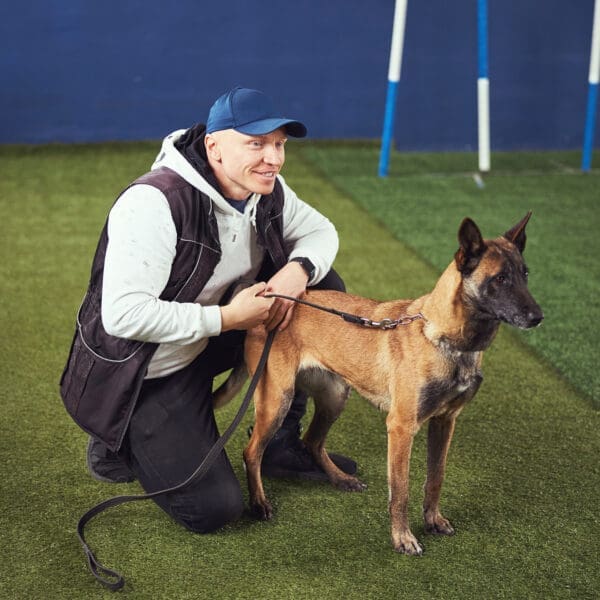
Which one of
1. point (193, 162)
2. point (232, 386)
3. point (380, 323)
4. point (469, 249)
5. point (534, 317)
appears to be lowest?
point (232, 386)

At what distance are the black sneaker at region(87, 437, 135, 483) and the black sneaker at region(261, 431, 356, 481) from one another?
433mm

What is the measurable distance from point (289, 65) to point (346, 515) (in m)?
5.57

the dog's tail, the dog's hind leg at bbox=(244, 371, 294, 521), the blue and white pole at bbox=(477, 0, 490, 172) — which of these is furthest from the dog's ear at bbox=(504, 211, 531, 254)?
the blue and white pole at bbox=(477, 0, 490, 172)

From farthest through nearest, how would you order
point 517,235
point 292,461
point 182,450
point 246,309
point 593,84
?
point 593,84 < point 292,461 < point 182,450 < point 246,309 < point 517,235

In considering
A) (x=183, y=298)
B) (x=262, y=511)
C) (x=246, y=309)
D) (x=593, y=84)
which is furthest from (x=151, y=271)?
(x=593, y=84)

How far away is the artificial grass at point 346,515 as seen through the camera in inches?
93.0

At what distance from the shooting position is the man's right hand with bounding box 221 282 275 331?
250 centimetres

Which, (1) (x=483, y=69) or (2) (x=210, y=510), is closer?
(2) (x=210, y=510)

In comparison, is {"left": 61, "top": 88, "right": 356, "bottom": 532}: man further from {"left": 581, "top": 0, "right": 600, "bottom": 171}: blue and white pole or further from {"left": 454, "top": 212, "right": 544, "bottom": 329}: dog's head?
{"left": 581, "top": 0, "right": 600, "bottom": 171}: blue and white pole

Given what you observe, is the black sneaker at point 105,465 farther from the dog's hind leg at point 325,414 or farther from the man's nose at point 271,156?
the man's nose at point 271,156

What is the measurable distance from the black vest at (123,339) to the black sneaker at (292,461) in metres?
0.56

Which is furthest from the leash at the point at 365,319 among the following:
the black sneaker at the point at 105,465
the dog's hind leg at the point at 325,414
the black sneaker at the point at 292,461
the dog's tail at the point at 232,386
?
the black sneaker at the point at 105,465

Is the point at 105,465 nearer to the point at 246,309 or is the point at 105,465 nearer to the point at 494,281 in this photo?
the point at 246,309

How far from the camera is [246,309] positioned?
250 cm
